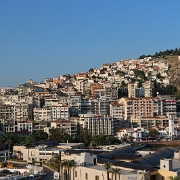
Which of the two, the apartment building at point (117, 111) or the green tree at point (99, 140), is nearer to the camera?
the green tree at point (99, 140)

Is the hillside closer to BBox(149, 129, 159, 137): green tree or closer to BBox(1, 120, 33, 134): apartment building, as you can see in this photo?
BBox(149, 129, 159, 137): green tree

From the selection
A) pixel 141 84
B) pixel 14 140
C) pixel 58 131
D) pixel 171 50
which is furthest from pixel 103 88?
pixel 171 50

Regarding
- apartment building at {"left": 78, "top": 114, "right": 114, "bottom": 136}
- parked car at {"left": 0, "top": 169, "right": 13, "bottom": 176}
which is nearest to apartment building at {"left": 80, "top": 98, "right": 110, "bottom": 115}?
apartment building at {"left": 78, "top": 114, "right": 114, "bottom": 136}

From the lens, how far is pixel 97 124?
60438 millimetres

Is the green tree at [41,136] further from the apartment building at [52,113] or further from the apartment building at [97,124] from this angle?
the apartment building at [52,113]

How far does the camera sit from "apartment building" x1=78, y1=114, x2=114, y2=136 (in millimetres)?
60062

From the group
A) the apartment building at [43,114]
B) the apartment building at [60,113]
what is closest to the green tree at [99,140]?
the apartment building at [60,113]

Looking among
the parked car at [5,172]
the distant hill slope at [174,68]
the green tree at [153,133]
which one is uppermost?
the distant hill slope at [174,68]

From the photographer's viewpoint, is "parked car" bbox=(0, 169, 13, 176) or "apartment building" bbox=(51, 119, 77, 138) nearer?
"parked car" bbox=(0, 169, 13, 176)

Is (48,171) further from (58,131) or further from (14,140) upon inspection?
(58,131)

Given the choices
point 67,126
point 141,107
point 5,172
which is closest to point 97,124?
point 67,126

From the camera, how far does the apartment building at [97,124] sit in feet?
197

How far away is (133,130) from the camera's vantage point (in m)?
60.5

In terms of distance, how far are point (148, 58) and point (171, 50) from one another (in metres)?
9.40
